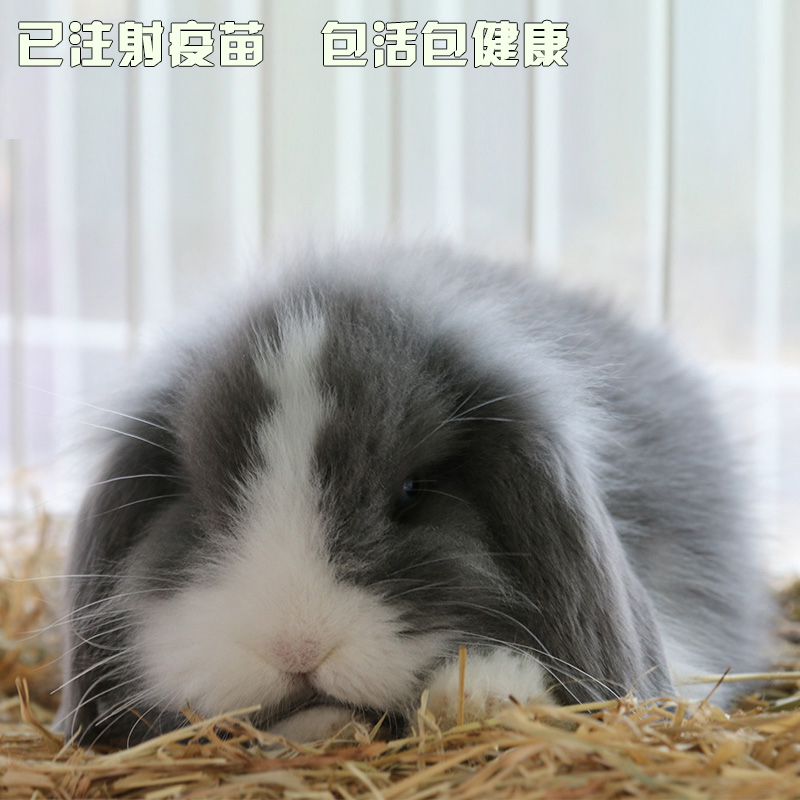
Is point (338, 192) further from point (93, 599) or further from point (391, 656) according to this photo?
point (391, 656)

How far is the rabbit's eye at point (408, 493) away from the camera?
3.67 ft

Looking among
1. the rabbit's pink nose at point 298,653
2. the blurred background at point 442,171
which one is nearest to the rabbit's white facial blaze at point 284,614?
the rabbit's pink nose at point 298,653

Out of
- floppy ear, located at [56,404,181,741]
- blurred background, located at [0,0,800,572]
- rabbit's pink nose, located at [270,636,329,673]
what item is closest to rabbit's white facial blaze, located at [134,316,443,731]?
rabbit's pink nose, located at [270,636,329,673]

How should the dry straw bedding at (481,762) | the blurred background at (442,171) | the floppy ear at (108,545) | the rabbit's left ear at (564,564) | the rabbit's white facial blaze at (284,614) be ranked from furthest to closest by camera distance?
the blurred background at (442,171) < the floppy ear at (108,545) < the rabbit's left ear at (564,564) < the rabbit's white facial blaze at (284,614) < the dry straw bedding at (481,762)

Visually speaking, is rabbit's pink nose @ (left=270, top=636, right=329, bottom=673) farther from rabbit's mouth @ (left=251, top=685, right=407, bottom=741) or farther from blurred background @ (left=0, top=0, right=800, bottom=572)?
blurred background @ (left=0, top=0, right=800, bottom=572)

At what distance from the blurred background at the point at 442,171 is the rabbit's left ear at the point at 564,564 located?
0.87m

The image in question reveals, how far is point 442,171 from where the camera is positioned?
8.19 ft

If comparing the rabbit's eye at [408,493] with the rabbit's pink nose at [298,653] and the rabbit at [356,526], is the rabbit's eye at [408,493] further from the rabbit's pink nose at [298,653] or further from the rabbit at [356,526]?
the rabbit's pink nose at [298,653]

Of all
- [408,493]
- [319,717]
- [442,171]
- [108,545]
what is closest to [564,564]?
[408,493]

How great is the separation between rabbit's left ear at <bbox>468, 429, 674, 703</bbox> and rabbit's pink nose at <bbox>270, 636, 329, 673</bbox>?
0.26m

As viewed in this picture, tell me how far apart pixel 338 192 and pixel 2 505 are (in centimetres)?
133

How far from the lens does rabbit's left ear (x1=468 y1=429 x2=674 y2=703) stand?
43.7 inches

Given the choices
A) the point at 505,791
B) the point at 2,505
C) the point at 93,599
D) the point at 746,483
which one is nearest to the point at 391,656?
the point at 505,791

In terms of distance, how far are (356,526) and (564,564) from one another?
0.25 m
